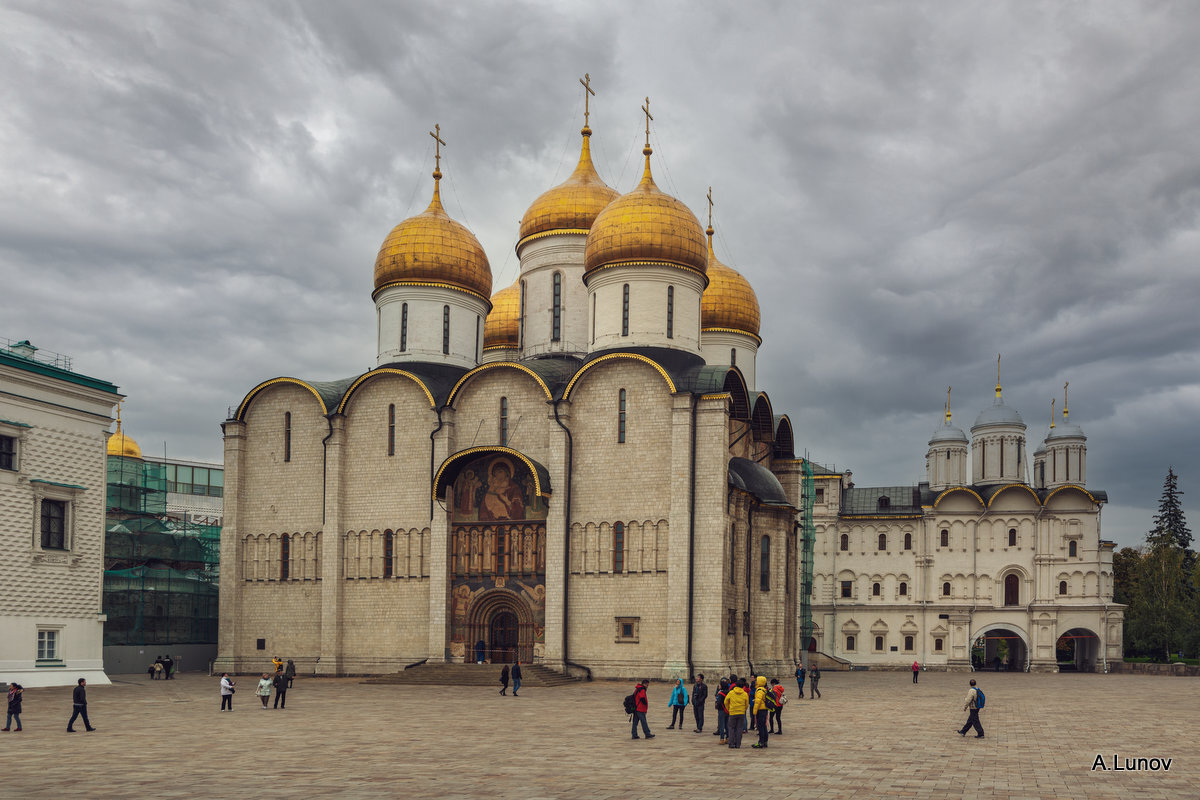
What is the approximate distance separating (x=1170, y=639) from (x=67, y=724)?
49.4 metres

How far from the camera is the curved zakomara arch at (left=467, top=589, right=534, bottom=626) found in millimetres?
32719

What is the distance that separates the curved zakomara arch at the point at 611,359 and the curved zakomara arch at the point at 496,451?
88.0 inches

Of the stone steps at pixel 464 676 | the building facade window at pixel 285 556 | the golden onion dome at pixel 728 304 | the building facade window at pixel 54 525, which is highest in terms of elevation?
the golden onion dome at pixel 728 304

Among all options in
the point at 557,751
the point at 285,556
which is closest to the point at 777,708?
the point at 557,751

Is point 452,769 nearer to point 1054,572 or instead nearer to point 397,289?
point 397,289

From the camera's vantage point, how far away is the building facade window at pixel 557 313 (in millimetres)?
37750

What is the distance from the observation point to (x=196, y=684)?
30.8 meters

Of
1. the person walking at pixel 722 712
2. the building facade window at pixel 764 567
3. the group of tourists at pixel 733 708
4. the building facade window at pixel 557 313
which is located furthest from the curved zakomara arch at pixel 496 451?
the person walking at pixel 722 712

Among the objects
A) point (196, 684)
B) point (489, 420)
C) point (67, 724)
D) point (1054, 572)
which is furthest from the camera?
point (1054, 572)

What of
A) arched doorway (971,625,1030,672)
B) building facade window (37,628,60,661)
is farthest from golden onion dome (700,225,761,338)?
building facade window (37,628,60,661)

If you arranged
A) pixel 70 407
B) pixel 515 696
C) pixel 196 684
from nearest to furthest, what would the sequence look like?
pixel 515 696
pixel 70 407
pixel 196 684

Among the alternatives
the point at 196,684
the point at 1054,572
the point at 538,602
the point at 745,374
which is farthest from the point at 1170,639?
the point at 196,684

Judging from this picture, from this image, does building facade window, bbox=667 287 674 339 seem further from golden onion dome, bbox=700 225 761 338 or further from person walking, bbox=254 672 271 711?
person walking, bbox=254 672 271 711

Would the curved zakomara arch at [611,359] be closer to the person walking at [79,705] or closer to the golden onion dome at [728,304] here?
the golden onion dome at [728,304]
